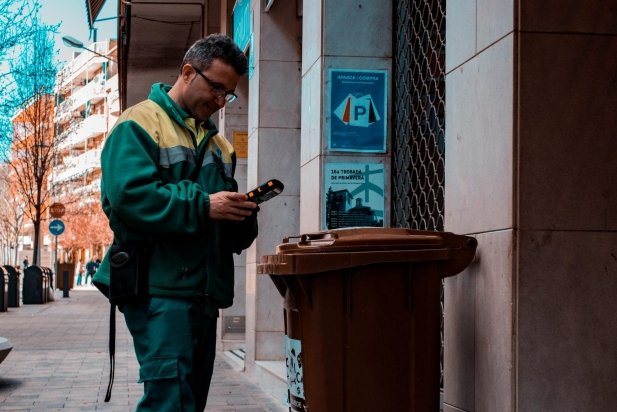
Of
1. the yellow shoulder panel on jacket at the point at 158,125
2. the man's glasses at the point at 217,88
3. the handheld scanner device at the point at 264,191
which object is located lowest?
the handheld scanner device at the point at 264,191

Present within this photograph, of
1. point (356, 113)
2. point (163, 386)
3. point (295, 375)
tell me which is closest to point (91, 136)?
point (356, 113)

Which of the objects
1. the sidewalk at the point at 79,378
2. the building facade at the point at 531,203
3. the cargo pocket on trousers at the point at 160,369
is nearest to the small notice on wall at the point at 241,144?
the sidewalk at the point at 79,378

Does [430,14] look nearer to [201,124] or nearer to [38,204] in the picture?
[201,124]

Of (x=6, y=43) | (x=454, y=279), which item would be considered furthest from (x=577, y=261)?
(x=6, y=43)

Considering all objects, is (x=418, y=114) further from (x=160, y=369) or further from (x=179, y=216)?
(x=160, y=369)

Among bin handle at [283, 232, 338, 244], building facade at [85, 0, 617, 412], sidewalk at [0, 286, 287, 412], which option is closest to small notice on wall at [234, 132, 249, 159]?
sidewalk at [0, 286, 287, 412]

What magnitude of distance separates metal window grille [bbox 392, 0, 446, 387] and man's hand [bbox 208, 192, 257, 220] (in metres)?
2.57

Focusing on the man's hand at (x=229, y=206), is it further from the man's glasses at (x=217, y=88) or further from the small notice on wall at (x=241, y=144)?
the small notice on wall at (x=241, y=144)

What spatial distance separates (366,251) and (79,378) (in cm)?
697

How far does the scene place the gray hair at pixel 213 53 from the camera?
12.7ft

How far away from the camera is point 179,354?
11.9 ft

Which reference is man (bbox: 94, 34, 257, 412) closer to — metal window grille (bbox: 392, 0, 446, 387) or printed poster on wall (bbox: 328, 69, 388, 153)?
metal window grille (bbox: 392, 0, 446, 387)

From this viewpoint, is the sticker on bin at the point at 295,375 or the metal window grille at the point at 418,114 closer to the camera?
the sticker on bin at the point at 295,375

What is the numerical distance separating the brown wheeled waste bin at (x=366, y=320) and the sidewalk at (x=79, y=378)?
4.16 metres
